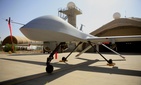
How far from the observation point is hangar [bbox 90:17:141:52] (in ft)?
130

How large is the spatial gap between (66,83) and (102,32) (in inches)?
1680

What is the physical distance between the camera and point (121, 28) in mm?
43594

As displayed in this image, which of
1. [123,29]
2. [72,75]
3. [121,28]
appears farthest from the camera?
[121,28]

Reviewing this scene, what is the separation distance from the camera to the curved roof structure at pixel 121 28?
39456 millimetres

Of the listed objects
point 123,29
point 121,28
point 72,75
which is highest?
point 121,28

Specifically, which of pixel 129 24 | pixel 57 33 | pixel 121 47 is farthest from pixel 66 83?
pixel 121 47

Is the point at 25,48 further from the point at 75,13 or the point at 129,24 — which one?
the point at 129,24

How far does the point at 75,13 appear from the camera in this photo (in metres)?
57.2

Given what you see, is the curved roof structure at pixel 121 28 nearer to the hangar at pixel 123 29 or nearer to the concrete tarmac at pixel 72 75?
the hangar at pixel 123 29

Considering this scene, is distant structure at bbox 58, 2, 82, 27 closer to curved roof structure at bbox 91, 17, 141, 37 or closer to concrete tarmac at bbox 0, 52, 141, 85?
curved roof structure at bbox 91, 17, 141, 37

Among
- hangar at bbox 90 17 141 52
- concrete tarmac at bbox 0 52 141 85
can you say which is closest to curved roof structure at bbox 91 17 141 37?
hangar at bbox 90 17 141 52

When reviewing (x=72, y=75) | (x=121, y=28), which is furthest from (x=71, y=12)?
(x=72, y=75)

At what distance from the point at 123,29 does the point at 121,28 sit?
81cm

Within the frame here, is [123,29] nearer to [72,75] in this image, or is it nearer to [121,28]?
[121,28]
